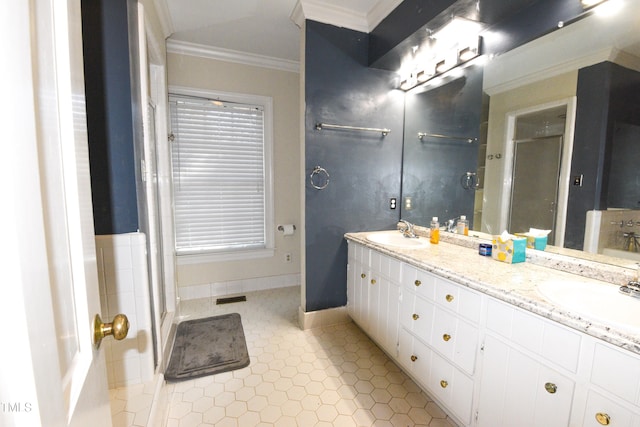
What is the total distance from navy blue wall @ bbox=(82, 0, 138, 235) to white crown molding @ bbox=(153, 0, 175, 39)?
797mm

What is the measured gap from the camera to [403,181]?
8.32 feet

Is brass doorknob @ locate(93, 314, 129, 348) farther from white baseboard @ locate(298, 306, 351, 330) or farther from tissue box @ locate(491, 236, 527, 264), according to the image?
white baseboard @ locate(298, 306, 351, 330)

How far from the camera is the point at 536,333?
1.01 metres

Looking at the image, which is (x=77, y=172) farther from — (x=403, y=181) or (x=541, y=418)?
(x=403, y=181)

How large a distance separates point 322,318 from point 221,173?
1797 millimetres

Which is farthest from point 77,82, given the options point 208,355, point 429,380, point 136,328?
point 208,355

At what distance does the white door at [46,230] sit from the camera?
320mm

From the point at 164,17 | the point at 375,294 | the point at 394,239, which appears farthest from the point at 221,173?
the point at 375,294

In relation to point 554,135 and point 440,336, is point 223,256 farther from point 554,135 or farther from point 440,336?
point 554,135

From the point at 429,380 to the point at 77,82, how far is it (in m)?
1.84

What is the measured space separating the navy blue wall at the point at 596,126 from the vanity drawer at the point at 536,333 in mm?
634

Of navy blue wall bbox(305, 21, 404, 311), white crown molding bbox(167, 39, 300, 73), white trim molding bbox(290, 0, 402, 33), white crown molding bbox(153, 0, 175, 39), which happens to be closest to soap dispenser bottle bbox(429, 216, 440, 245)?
navy blue wall bbox(305, 21, 404, 311)

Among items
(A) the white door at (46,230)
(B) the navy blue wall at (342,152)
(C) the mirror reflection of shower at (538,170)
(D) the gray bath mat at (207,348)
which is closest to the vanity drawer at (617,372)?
(C) the mirror reflection of shower at (538,170)

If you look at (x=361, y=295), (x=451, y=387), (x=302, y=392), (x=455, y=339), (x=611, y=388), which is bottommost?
(x=302, y=392)
